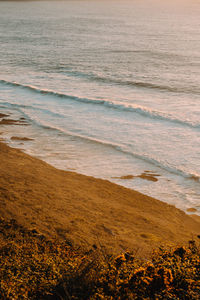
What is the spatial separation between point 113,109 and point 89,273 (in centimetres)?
1066

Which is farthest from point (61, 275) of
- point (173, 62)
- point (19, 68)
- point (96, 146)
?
point (173, 62)

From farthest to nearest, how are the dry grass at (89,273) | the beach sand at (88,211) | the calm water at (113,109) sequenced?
the calm water at (113,109) < the beach sand at (88,211) < the dry grass at (89,273)

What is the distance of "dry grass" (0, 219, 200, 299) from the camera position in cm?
349

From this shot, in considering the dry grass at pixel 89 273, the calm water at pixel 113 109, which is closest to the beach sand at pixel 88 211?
the dry grass at pixel 89 273

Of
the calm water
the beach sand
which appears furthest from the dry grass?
the calm water

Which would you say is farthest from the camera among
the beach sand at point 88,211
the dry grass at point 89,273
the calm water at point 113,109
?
the calm water at point 113,109

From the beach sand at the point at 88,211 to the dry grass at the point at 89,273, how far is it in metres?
0.40

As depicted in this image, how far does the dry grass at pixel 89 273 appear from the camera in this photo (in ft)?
11.4

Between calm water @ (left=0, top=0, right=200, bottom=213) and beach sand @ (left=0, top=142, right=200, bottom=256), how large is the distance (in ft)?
2.44

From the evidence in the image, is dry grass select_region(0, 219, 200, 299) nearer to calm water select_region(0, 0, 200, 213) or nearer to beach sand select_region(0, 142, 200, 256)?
beach sand select_region(0, 142, 200, 256)

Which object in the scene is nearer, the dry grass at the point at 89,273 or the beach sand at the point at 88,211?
the dry grass at the point at 89,273

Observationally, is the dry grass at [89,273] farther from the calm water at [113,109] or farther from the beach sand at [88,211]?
the calm water at [113,109]

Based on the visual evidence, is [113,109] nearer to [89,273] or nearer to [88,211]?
[88,211]

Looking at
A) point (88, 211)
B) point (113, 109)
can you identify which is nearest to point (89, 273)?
point (88, 211)
